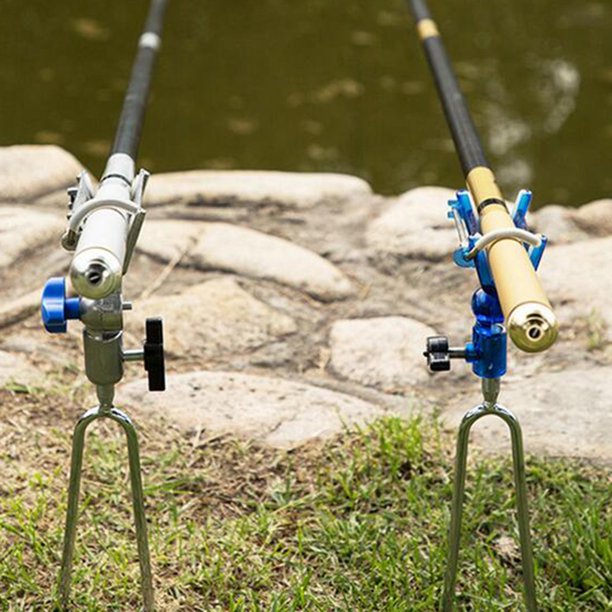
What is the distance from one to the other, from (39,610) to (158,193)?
188 centimetres

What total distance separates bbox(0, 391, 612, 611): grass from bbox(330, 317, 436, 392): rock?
0.27 meters

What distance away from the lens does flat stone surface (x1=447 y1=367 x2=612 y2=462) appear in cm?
257

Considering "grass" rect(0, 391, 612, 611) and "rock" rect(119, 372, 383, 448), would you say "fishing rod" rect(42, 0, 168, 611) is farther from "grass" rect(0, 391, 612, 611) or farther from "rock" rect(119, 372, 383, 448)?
"rock" rect(119, 372, 383, 448)

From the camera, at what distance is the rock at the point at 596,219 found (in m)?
3.67

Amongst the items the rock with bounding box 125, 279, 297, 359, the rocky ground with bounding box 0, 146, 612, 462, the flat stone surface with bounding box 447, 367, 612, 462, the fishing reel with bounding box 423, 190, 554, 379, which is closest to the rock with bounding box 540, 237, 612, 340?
the rocky ground with bounding box 0, 146, 612, 462

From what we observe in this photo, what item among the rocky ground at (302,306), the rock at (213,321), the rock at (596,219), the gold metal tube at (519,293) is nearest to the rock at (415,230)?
the rocky ground at (302,306)

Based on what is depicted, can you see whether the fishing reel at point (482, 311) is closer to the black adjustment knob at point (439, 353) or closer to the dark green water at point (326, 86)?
the black adjustment knob at point (439, 353)

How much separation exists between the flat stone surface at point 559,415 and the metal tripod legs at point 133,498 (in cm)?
86

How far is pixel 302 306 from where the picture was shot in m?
3.20

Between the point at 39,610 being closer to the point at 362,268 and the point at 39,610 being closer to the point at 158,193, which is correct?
the point at 362,268

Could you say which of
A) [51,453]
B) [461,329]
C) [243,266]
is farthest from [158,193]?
[51,453]

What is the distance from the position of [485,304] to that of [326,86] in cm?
413

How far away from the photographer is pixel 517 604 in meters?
2.20

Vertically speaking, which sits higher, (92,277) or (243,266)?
(243,266)
